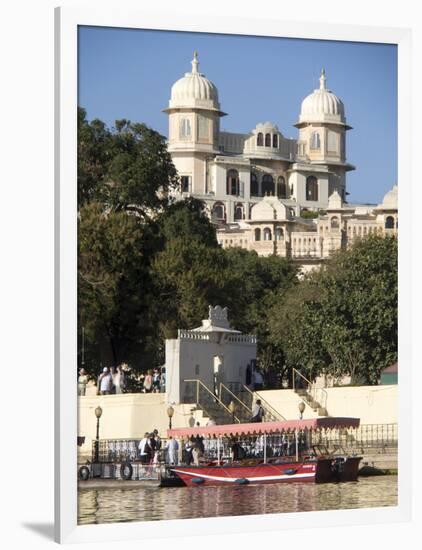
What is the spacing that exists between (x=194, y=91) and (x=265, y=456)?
392cm

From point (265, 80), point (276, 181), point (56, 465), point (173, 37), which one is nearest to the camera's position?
point (56, 465)

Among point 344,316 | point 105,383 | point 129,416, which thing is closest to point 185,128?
point 105,383

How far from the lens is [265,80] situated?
14.0 m

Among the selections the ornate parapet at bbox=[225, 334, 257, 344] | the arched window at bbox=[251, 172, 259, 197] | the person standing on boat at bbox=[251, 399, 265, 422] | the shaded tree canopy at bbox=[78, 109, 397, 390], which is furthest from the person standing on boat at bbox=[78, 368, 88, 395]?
the arched window at bbox=[251, 172, 259, 197]

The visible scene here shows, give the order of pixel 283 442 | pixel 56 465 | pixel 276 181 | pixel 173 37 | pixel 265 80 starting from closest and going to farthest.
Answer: pixel 56 465 → pixel 173 37 → pixel 265 80 → pixel 283 442 → pixel 276 181

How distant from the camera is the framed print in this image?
42.0 ft

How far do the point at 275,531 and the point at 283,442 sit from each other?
2383mm

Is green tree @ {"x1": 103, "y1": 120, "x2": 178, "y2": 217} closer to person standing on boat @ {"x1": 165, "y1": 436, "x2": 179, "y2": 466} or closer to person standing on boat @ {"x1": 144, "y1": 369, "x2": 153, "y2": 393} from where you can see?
person standing on boat @ {"x1": 144, "y1": 369, "x2": 153, "y2": 393}

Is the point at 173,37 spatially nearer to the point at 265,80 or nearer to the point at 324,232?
the point at 265,80

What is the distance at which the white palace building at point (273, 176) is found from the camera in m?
14.2

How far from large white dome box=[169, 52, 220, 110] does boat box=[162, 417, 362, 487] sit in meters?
2.89

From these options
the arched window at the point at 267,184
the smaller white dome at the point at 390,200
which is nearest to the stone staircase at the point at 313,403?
the arched window at the point at 267,184

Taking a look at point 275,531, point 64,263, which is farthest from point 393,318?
point 64,263
